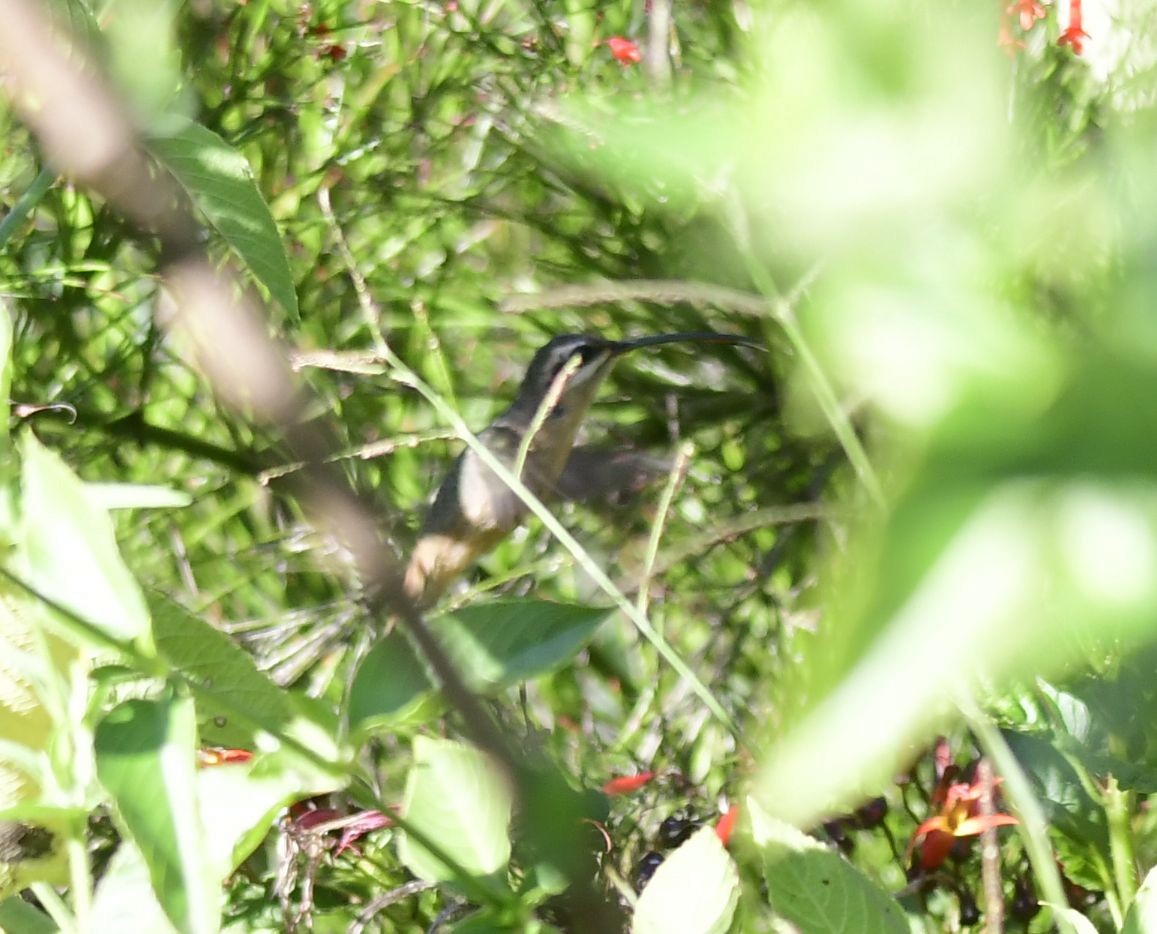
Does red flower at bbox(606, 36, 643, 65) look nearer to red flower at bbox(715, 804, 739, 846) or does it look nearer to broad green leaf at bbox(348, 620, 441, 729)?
red flower at bbox(715, 804, 739, 846)

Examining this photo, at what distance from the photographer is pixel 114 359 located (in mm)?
1688

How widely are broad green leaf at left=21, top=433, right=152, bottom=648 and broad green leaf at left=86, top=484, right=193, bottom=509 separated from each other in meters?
0.04

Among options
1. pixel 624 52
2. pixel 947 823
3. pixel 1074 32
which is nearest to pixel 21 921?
pixel 947 823

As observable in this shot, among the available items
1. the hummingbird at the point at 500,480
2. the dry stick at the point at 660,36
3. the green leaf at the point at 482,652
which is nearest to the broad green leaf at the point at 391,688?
the green leaf at the point at 482,652

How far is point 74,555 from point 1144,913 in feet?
0.88

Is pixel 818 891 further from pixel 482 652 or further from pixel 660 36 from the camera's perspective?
pixel 660 36

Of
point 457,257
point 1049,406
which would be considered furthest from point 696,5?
point 1049,406

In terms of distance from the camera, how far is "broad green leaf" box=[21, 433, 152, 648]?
305 millimetres

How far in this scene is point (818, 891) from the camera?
1.22 ft

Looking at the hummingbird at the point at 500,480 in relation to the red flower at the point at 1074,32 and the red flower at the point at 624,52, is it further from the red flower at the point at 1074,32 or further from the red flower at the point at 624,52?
the red flower at the point at 1074,32

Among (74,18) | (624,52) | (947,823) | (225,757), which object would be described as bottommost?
(947,823)

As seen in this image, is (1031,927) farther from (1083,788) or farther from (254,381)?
(254,381)

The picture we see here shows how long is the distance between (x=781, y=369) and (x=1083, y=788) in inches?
28.7

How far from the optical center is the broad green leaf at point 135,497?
366mm
